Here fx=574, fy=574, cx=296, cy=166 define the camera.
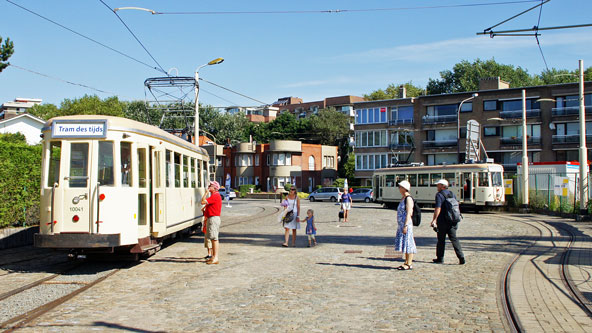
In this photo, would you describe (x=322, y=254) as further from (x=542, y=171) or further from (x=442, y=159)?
(x=442, y=159)

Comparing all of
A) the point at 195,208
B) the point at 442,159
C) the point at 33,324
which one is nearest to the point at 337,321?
the point at 33,324

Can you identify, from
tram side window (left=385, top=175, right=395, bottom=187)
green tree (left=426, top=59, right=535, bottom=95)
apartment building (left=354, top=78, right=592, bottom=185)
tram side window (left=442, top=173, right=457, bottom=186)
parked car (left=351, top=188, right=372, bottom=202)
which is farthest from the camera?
green tree (left=426, top=59, right=535, bottom=95)

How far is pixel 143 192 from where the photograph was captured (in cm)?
1186

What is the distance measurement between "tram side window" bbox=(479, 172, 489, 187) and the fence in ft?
7.29

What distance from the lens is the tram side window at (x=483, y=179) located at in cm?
3325

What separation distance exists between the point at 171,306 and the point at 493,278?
569 centimetres

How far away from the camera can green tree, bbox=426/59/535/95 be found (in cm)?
8969

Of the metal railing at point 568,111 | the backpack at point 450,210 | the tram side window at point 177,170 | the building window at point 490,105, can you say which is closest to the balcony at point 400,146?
the building window at point 490,105

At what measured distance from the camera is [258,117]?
125938 mm

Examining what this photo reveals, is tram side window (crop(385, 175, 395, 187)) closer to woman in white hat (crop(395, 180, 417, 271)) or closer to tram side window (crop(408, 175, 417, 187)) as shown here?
tram side window (crop(408, 175, 417, 187))

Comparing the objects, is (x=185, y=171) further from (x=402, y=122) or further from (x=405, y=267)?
(x=402, y=122)

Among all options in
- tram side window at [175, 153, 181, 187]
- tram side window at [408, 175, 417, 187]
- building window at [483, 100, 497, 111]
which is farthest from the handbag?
building window at [483, 100, 497, 111]

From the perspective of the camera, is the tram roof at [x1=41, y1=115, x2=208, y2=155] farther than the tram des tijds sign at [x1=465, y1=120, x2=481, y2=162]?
No

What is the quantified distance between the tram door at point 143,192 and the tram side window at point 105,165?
827 mm
